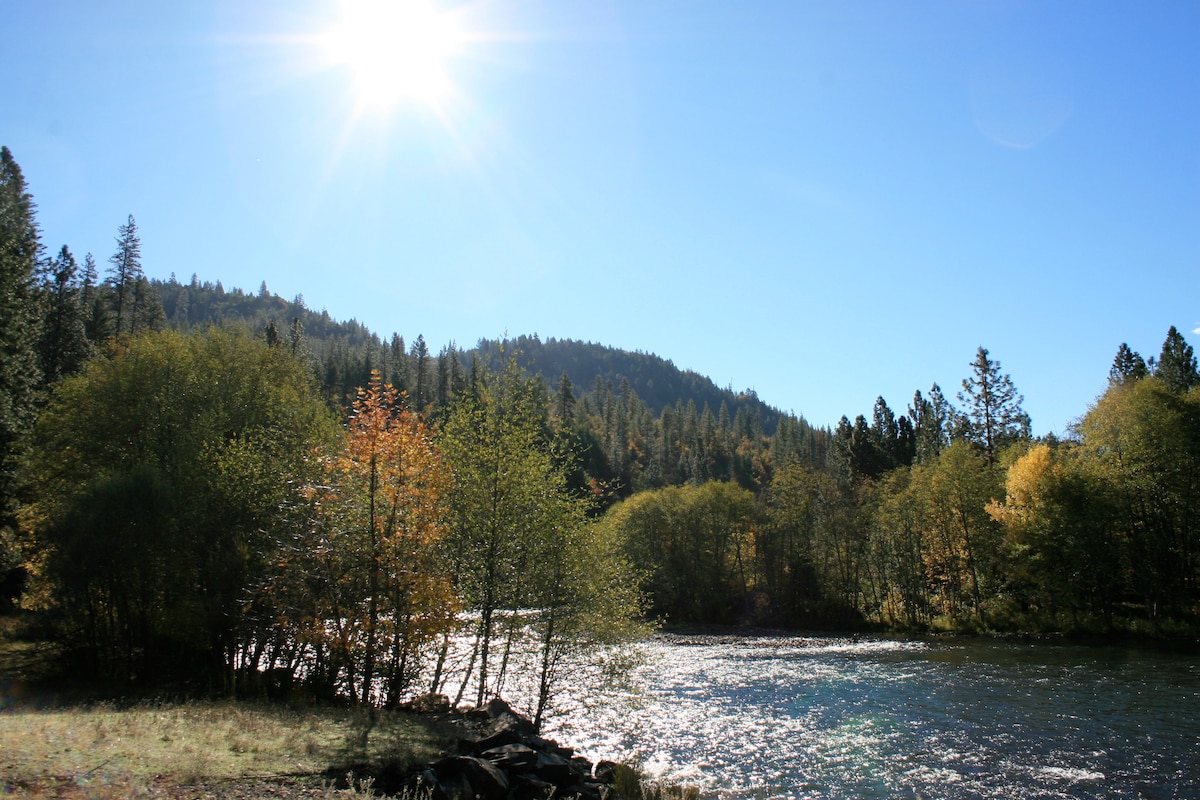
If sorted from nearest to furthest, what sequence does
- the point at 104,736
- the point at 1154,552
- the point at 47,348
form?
1. the point at 104,736
2. the point at 1154,552
3. the point at 47,348

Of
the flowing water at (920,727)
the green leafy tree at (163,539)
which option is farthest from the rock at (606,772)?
the green leafy tree at (163,539)

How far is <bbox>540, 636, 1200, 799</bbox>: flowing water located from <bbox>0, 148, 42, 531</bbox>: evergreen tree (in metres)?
30.1

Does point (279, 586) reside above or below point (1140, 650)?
above

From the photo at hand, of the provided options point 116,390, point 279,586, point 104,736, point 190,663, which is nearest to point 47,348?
point 116,390

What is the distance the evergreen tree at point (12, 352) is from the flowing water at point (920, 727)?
98.6 ft

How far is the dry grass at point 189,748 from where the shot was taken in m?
10.0

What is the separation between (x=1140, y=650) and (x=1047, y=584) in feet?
30.6

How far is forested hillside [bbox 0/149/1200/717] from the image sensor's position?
20.9m

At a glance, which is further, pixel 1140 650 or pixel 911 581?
pixel 911 581

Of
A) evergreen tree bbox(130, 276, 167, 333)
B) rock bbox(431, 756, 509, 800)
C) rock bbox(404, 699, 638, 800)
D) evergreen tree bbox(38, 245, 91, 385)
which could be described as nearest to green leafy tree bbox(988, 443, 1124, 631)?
rock bbox(404, 699, 638, 800)

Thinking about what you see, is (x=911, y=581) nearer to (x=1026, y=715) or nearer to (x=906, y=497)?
(x=906, y=497)

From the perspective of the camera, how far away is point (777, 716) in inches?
1033

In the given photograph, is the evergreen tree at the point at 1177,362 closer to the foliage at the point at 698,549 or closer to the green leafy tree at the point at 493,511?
the foliage at the point at 698,549

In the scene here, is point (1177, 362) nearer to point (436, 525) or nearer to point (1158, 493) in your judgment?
point (1158, 493)
